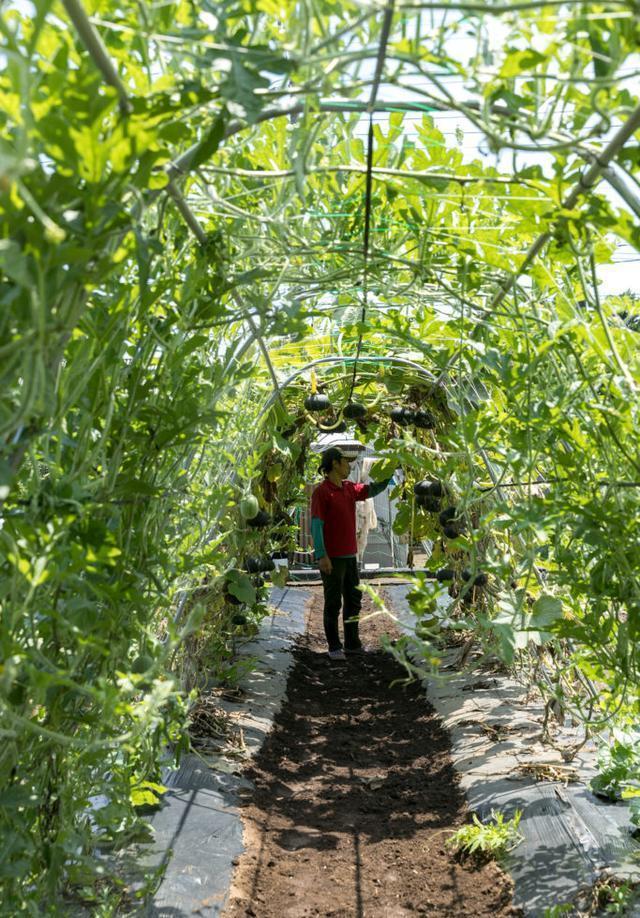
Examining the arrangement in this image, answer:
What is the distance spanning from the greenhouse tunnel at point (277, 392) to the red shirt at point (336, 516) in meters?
2.69

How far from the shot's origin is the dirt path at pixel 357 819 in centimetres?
321

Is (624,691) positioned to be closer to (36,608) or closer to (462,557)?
(36,608)

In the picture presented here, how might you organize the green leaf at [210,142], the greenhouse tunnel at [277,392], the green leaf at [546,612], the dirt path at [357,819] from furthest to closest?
the dirt path at [357,819]
the green leaf at [546,612]
the green leaf at [210,142]
the greenhouse tunnel at [277,392]

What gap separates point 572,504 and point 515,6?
48.9 inches

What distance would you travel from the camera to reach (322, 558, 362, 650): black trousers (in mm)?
7465

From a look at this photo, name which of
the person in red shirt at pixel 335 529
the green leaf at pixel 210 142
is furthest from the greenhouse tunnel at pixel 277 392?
the person in red shirt at pixel 335 529

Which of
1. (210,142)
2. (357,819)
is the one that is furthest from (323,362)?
(210,142)

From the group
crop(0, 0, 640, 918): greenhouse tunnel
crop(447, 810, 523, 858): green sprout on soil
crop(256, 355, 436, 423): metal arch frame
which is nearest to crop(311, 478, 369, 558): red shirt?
crop(256, 355, 436, 423): metal arch frame

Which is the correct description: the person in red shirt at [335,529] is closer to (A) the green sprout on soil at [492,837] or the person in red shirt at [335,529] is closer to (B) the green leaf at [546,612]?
(A) the green sprout on soil at [492,837]

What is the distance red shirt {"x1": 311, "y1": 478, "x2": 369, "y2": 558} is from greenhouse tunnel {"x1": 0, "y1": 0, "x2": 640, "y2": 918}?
2690mm

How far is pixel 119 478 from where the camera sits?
81.0 inches

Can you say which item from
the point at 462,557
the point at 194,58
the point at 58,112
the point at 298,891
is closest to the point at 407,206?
the point at 194,58

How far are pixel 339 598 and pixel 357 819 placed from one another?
3451mm

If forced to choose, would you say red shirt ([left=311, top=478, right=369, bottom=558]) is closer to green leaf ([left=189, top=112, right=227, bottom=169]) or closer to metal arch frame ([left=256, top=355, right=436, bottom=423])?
metal arch frame ([left=256, top=355, right=436, bottom=423])
